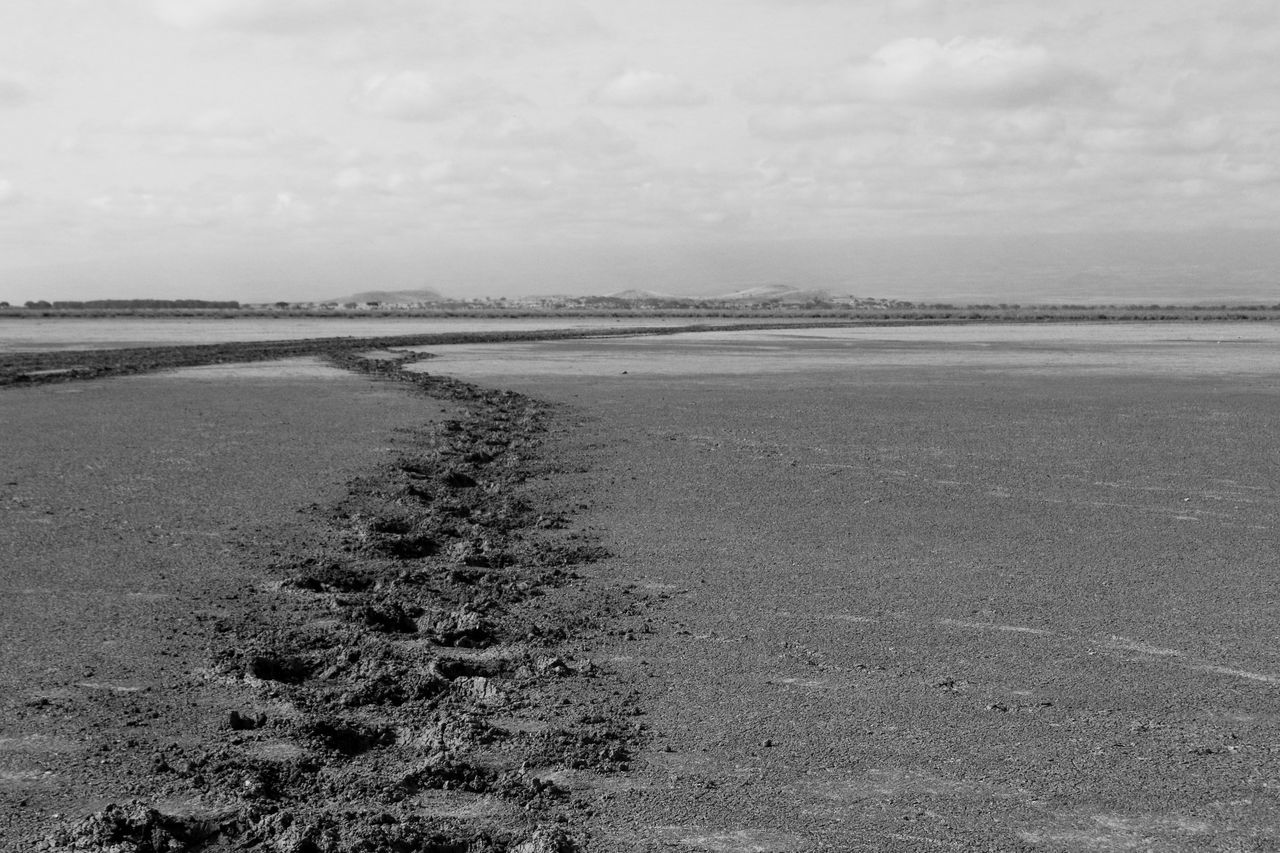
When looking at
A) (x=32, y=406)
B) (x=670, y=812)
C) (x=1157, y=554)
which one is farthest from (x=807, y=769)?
(x=32, y=406)

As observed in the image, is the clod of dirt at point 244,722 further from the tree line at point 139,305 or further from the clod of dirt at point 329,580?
the tree line at point 139,305

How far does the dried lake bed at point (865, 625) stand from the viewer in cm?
489

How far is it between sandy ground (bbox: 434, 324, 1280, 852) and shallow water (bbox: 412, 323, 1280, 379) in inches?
571

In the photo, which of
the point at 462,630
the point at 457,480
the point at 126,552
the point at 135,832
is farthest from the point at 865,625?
the point at 457,480

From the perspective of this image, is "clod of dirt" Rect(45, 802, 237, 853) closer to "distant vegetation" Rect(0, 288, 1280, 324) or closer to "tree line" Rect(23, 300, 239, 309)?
"distant vegetation" Rect(0, 288, 1280, 324)

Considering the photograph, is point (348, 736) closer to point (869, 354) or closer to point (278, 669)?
point (278, 669)

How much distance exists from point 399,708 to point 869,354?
34.0 meters

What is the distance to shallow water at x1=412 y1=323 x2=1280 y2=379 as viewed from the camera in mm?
31844

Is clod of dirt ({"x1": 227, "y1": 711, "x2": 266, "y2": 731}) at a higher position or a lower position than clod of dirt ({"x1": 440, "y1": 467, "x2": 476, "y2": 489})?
lower

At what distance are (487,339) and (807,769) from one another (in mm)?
46744

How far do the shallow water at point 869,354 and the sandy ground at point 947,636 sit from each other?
47.6 ft

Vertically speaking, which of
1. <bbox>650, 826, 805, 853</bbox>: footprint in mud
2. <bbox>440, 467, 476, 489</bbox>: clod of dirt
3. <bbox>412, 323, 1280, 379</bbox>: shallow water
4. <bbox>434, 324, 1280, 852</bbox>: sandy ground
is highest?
<bbox>412, 323, 1280, 379</bbox>: shallow water

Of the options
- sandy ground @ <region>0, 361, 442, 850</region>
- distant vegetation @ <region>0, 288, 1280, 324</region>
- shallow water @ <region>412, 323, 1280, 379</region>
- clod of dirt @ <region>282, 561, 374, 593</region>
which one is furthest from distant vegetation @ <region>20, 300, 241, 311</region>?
clod of dirt @ <region>282, 561, 374, 593</region>

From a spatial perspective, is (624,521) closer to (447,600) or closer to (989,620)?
(447,600)
